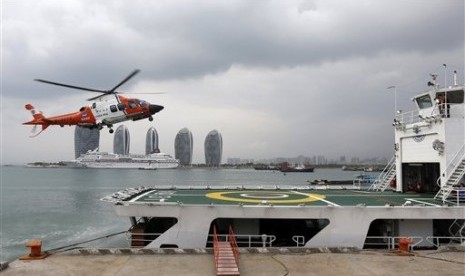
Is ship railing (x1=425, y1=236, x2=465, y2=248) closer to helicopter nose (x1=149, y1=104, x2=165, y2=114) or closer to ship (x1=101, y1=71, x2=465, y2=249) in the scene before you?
ship (x1=101, y1=71, x2=465, y2=249)

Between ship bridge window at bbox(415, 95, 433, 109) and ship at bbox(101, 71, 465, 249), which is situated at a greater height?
ship bridge window at bbox(415, 95, 433, 109)

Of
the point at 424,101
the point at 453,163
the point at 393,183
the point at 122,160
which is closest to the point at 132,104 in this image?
the point at 453,163

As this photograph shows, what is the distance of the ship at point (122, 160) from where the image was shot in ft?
557

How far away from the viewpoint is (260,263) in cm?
1336

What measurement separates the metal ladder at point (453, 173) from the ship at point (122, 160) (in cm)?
16166

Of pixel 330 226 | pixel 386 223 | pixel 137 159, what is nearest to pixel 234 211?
pixel 330 226

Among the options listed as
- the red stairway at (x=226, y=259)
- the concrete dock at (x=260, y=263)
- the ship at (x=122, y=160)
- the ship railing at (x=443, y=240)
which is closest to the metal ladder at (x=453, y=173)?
the ship railing at (x=443, y=240)

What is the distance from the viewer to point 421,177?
25.6 meters

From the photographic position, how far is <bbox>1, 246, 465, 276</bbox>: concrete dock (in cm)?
1242

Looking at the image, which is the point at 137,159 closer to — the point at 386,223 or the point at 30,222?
the point at 30,222

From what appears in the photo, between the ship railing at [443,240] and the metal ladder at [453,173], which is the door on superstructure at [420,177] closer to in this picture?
the metal ladder at [453,173]

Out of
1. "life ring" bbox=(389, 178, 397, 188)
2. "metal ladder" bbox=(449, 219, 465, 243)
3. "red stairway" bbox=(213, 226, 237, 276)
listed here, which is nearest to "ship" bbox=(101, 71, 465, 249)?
"metal ladder" bbox=(449, 219, 465, 243)

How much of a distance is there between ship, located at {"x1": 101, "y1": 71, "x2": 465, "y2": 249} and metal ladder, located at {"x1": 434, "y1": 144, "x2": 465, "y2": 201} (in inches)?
1.7

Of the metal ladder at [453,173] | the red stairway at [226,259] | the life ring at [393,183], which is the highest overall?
the metal ladder at [453,173]
